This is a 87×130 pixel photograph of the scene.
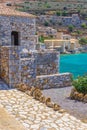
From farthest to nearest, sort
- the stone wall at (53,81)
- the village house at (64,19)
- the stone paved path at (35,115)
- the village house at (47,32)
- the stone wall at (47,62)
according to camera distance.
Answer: the village house at (64,19) → the village house at (47,32) → the stone wall at (47,62) → the stone wall at (53,81) → the stone paved path at (35,115)

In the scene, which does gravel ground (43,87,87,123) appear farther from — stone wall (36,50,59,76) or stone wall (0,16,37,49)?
stone wall (0,16,37,49)

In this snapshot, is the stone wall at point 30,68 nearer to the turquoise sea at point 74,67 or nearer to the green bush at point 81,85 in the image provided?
the green bush at point 81,85

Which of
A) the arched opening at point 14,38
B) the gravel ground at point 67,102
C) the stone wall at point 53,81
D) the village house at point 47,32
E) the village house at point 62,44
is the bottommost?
the village house at point 62,44

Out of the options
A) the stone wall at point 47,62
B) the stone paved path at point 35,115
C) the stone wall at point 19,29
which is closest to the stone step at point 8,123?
the stone paved path at point 35,115

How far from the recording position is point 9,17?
13.6 metres

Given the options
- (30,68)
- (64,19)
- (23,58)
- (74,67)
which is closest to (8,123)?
(30,68)

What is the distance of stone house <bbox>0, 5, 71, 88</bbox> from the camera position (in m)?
11.8

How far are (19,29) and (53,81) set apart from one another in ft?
9.68

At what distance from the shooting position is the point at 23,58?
510 inches

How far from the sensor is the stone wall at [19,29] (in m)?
13.6

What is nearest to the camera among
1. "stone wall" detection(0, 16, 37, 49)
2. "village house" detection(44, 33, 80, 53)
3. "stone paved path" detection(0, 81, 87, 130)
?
"stone paved path" detection(0, 81, 87, 130)

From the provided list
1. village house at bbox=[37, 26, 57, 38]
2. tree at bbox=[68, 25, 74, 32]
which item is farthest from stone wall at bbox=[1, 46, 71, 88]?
tree at bbox=[68, 25, 74, 32]

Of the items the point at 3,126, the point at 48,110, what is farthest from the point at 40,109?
the point at 3,126

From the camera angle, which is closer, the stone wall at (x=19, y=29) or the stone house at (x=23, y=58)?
the stone house at (x=23, y=58)
